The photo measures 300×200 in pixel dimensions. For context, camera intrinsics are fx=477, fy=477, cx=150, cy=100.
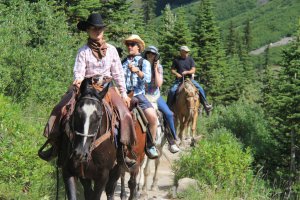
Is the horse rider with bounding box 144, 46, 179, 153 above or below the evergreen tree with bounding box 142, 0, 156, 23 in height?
below

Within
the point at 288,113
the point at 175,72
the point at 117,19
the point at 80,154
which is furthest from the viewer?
the point at 117,19

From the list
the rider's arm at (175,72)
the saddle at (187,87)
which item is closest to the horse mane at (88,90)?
the rider's arm at (175,72)

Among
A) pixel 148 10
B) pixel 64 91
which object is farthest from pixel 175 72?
pixel 148 10

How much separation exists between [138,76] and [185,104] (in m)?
8.98

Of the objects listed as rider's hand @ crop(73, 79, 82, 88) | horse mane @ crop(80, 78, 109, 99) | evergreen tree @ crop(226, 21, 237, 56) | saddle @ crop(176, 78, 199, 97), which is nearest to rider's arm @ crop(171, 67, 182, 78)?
saddle @ crop(176, 78, 199, 97)

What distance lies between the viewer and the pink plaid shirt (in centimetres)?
665

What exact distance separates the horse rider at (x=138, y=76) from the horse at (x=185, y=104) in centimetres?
822

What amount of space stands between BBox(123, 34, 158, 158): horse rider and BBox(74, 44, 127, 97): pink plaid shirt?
152cm

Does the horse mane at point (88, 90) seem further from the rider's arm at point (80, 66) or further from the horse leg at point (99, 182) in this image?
the horse leg at point (99, 182)

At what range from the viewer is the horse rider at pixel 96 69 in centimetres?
650

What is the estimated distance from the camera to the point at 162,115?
10680 mm

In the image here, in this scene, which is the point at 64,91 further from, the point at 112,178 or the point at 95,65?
the point at 95,65

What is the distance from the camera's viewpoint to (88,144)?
5.63 metres

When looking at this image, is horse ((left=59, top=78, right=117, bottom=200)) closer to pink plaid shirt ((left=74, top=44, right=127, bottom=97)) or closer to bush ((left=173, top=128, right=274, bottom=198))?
pink plaid shirt ((left=74, top=44, right=127, bottom=97))
